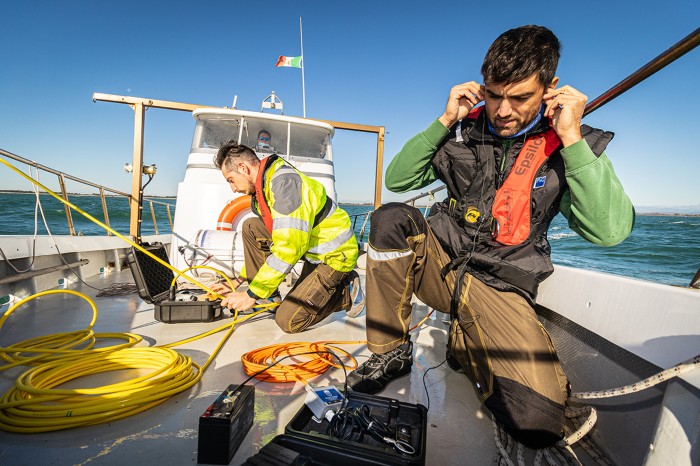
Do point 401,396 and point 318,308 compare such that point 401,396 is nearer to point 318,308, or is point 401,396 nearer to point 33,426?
point 318,308

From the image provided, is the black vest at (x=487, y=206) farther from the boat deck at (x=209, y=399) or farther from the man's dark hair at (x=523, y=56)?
the boat deck at (x=209, y=399)

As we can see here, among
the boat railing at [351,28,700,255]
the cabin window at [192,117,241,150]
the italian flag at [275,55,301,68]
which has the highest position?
the italian flag at [275,55,301,68]

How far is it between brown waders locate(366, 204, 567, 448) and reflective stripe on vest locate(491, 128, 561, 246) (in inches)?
10.5

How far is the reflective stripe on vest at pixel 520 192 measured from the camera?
1.60 m

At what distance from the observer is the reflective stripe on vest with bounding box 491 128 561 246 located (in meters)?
1.60

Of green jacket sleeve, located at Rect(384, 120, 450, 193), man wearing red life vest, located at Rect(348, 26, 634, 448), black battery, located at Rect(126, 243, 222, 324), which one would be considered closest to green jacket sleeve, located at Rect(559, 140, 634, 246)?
man wearing red life vest, located at Rect(348, 26, 634, 448)

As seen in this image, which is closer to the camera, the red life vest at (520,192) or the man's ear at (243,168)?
the red life vest at (520,192)

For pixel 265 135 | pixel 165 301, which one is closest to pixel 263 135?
pixel 265 135

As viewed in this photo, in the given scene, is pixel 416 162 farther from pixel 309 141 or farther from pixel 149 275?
pixel 309 141

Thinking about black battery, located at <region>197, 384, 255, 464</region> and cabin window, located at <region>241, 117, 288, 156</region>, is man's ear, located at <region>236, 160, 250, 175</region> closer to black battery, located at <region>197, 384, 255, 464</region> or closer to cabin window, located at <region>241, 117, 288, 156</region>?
black battery, located at <region>197, 384, 255, 464</region>

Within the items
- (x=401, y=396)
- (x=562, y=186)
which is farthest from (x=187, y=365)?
(x=562, y=186)

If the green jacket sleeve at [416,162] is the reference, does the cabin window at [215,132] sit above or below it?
above

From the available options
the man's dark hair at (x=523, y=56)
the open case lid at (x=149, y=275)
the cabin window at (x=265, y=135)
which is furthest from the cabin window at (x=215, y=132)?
the man's dark hair at (x=523, y=56)

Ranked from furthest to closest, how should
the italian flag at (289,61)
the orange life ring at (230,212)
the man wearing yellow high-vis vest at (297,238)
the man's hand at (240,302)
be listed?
the italian flag at (289,61) < the orange life ring at (230,212) < the man wearing yellow high-vis vest at (297,238) < the man's hand at (240,302)
